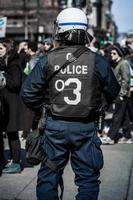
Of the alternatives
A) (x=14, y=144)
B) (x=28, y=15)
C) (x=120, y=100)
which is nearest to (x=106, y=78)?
(x=14, y=144)

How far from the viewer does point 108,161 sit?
693 cm

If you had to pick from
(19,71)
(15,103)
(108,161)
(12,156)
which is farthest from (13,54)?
(108,161)

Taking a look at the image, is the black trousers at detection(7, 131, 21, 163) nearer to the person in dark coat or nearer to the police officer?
the person in dark coat

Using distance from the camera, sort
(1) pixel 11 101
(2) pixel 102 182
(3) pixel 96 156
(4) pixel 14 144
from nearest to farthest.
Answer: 1. (3) pixel 96 156
2. (2) pixel 102 182
3. (1) pixel 11 101
4. (4) pixel 14 144

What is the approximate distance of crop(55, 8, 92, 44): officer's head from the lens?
12.7 ft

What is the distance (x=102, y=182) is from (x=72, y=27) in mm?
2576

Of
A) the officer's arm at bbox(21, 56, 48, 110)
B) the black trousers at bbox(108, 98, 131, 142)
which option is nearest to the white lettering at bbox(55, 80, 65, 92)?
the officer's arm at bbox(21, 56, 48, 110)

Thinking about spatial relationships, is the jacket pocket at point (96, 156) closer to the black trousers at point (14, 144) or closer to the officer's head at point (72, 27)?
the officer's head at point (72, 27)

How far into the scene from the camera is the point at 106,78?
12.9 ft

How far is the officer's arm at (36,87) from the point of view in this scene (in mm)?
3844

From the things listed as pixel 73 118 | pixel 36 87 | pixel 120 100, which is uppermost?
pixel 36 87

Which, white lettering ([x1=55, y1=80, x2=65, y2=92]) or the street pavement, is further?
the street pavement

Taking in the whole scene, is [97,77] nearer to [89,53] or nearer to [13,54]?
[89,53]

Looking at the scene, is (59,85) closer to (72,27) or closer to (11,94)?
(72,27)
